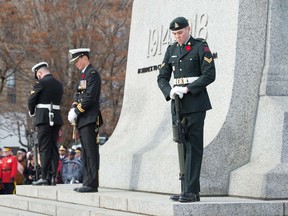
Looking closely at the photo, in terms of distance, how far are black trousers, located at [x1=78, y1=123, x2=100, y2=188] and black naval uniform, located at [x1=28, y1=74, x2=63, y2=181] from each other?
147cm

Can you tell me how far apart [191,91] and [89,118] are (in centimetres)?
242

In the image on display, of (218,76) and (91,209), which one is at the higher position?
(218,76)

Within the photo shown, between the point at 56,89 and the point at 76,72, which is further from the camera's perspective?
the point at 76,72

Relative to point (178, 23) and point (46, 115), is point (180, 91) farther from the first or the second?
point (46, 115)

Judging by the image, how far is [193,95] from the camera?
857 cm

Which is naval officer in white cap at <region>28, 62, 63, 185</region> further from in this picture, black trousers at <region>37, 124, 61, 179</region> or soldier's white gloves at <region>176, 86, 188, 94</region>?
soldier's white gloves at <region>176, 86, 188, 94</region>

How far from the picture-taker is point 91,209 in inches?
377

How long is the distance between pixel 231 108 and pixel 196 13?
1.67 m

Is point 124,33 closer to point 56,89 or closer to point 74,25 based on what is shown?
point 74,25

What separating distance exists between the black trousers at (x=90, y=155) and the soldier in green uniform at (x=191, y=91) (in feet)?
6.84

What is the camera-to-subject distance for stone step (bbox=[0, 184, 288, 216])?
8.26 m

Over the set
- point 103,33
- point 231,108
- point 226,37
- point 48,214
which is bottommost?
point 48,214

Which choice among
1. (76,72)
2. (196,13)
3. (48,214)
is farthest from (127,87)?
(76,72)

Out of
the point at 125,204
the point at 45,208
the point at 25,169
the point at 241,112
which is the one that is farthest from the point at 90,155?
the point at 25,169
